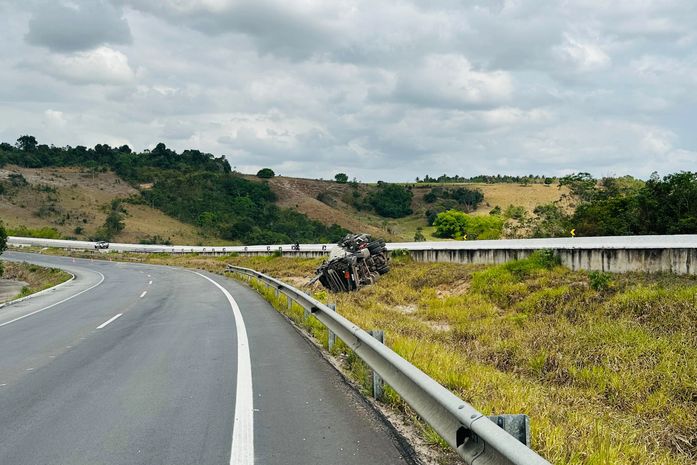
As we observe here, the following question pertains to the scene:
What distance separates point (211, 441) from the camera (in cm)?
515

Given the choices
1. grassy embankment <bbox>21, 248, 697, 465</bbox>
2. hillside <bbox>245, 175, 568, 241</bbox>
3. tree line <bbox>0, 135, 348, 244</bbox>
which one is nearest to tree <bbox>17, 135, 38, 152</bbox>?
tree line <bbox>0, 135, 348, 244</bbox>

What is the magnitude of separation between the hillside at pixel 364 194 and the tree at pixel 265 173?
7.07 feet

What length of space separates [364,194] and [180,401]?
132058 millimetres

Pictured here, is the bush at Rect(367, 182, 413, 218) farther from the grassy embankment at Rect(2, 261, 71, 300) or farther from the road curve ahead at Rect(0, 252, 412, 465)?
the road curve ahead at Rect(0, 252, 412, 465)

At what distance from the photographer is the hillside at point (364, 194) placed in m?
104

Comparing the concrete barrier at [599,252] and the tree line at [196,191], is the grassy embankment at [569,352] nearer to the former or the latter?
the concrete barrier at [599,252]

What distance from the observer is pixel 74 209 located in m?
99.1

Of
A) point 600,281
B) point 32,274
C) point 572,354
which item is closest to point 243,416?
Answer: point 572,354

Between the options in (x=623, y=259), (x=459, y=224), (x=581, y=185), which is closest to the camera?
(x=623, y=259)

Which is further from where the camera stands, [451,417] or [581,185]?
[581,185]

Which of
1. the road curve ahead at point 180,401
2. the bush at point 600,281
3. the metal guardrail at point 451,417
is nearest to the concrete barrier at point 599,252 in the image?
the bush at point 600,281

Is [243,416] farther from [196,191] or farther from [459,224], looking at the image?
[196,191]

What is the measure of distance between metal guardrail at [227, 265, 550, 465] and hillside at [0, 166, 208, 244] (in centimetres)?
9100

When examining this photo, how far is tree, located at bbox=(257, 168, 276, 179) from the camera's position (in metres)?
143
